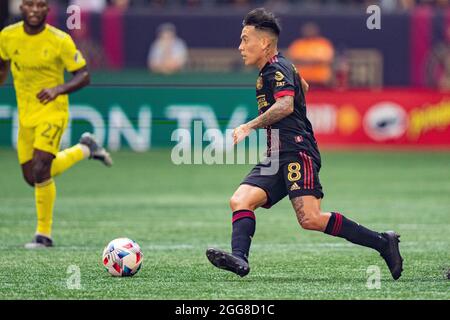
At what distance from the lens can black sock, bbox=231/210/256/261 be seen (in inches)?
342

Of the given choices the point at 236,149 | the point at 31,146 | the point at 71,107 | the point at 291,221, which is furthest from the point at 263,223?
the point at 71,107

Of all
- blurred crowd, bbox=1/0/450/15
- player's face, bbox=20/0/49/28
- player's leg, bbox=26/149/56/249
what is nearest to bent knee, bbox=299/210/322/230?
player's leg, bbox=26/149/56/249

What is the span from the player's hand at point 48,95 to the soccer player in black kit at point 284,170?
256 centimetres

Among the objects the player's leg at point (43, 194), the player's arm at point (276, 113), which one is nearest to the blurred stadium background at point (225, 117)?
the player's leg at point (43, 194)

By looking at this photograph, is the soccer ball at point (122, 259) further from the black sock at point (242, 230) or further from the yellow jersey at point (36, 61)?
the yellow jersey at point (36, 61)

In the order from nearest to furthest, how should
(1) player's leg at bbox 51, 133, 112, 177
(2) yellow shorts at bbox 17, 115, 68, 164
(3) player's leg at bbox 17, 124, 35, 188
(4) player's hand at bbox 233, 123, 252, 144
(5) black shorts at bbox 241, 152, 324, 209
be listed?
(4) player's hand at bbox 233, 123, 252, 144, (5) black shorts at bbox 241, 152, 324, 209, (2) yellow shorts at bbox 17, 115, 68, 164, (3) player's leg at bbox 17, 124, 35, 188, (1) player's leg at bbox 51, 133, 112, 177

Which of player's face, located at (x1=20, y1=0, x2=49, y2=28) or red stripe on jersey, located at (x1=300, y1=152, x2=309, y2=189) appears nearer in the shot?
red stripe on jersey, located at (x1=300, y1=152, x2=309, y2=189)

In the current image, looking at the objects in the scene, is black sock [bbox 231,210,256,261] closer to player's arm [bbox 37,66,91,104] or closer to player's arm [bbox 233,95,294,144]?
player's arm [bbox 233,95,294,144]

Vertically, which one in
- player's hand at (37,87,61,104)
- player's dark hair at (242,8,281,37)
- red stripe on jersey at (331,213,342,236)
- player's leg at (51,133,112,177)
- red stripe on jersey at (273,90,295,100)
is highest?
player's dark hair at (242,8,281,37)

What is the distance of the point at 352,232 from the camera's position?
28.9 feet

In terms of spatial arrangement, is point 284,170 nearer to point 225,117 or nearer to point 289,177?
point 289,177

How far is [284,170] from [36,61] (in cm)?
331

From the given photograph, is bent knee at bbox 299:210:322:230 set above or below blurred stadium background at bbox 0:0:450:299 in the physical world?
above

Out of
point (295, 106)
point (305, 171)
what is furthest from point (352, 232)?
point (295, 106)
